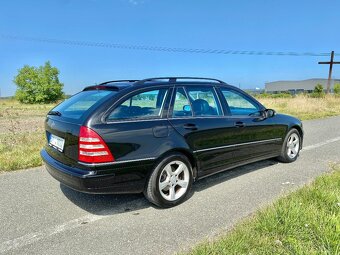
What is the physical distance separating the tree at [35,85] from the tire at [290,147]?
227 ft

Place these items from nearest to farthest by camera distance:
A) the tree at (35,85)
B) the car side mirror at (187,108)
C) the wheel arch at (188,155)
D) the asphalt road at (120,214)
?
1. the asphalt road at (120,214)
2. the wheel arch at (188,155)
3. the car side mirror at (187,108)
4. the tree at (35,85)

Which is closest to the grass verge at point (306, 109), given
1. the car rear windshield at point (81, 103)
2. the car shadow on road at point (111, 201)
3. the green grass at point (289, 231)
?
the car shadow on road at point (111, 201)

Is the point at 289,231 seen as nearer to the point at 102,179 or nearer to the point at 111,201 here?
the point at 102,179

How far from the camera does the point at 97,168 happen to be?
10.4 ft

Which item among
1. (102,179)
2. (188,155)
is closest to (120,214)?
(102,179)

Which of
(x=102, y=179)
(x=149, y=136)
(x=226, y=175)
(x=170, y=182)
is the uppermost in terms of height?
(x=149, y=136)

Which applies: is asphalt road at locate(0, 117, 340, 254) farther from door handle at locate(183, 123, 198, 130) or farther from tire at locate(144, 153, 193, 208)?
door handle at locate(183, 123, 198, 130)

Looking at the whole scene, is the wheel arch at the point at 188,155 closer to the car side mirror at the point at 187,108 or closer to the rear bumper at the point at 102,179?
the rear bumper at the point at 102,179

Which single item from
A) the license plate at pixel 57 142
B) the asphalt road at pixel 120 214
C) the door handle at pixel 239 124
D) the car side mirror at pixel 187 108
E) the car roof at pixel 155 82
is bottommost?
the asphalt road at pixel 120 214

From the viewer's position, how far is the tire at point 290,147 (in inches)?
220

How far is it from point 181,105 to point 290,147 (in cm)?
296

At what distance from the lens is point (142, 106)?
3648 millimetres

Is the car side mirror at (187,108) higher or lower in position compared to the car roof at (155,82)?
lower

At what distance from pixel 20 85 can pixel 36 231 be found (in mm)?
73465
